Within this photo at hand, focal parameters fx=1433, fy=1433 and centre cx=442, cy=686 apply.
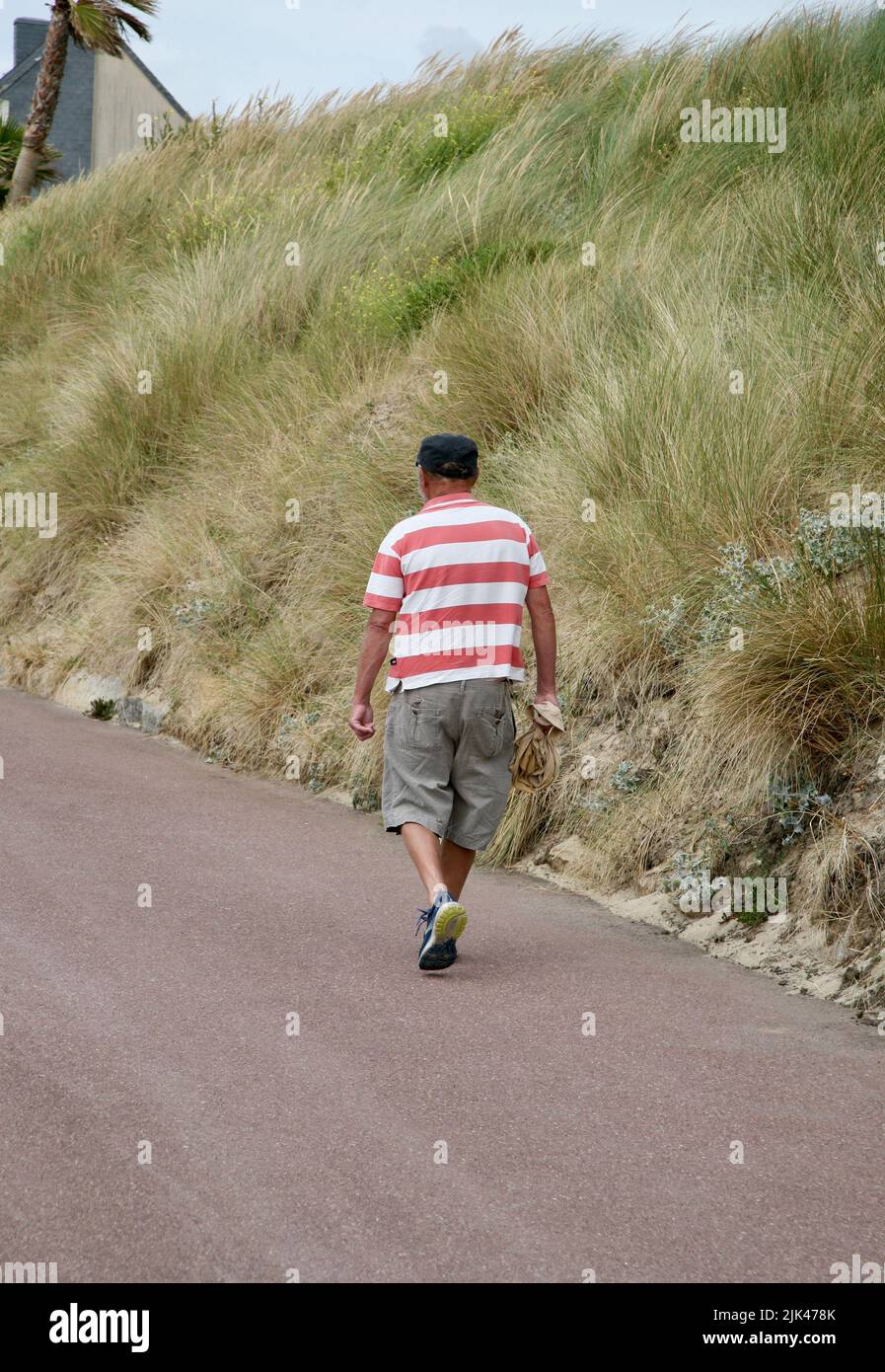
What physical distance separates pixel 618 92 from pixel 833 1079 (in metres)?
12.9

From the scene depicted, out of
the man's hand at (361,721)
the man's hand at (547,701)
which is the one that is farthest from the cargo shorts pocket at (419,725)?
the man's hand at (547,701)

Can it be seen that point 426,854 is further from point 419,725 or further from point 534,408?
point 534,408

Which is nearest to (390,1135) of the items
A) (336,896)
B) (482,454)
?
(336,896)

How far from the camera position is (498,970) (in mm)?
5547

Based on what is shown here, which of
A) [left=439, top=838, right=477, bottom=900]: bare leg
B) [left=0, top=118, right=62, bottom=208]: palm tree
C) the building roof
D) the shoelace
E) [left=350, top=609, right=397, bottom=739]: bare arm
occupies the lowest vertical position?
the shoelace

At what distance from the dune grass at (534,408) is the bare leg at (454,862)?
0.98 meters

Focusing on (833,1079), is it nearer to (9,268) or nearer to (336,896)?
(336,896)

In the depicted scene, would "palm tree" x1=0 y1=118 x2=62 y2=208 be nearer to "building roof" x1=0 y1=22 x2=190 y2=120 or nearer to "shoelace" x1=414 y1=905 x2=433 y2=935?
"building roof" x1=0 y1=22 x2=190 y2=120

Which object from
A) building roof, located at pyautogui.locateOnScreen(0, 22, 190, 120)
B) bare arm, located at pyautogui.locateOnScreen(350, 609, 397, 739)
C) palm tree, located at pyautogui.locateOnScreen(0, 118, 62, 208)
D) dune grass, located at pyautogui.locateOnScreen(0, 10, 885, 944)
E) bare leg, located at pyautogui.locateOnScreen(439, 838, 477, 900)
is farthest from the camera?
building roof, located at pyautogui.locateOnScreen(0, 22, 190, 120)

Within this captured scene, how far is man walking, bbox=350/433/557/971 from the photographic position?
564 cm

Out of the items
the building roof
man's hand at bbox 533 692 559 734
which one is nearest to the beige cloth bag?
man's hand at bbox 533 692 559 734

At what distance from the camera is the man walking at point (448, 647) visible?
5.64m

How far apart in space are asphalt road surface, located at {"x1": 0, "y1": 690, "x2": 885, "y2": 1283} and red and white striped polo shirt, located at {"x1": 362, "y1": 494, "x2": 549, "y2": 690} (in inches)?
46.5

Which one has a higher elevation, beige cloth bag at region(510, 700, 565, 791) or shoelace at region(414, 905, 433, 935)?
beige cloth bag at region(510, 700, 565, 791)
